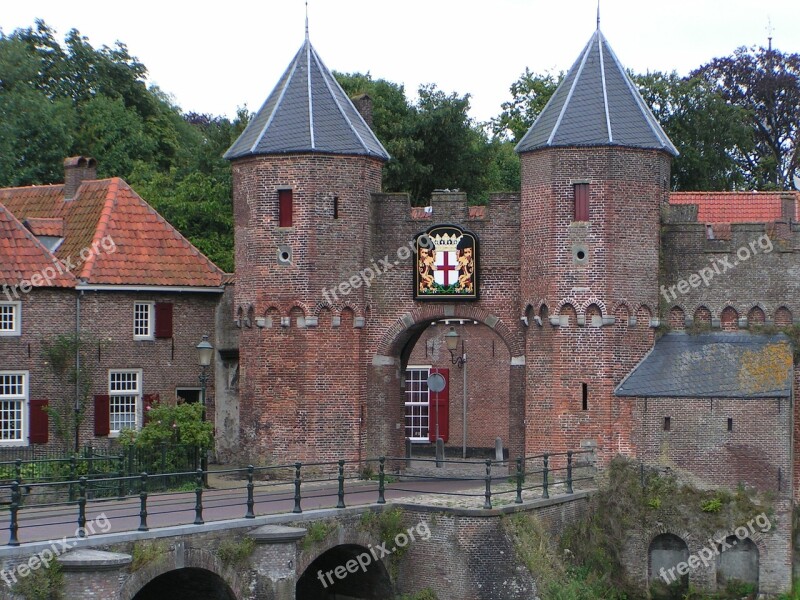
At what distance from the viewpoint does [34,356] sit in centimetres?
3086

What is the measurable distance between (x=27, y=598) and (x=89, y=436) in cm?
1197

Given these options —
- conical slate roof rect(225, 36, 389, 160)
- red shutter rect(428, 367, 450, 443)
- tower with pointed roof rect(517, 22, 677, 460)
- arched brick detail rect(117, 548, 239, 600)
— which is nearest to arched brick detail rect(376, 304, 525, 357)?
tower with pointed roof rect(517, 22, 677, 460)

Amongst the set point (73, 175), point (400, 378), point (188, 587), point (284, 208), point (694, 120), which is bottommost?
point (188, 587)

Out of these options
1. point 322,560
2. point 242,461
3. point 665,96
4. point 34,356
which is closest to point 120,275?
point 34,356

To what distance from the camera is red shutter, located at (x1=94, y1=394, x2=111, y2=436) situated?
103 ft

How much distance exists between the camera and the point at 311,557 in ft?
78.6

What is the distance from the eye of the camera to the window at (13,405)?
3044 cm

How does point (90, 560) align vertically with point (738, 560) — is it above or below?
above

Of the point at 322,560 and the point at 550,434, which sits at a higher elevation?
the point at 550,434

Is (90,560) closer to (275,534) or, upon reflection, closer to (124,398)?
(275,534)

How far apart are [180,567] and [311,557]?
9.38 ft

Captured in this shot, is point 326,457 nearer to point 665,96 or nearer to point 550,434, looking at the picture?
point 550,434

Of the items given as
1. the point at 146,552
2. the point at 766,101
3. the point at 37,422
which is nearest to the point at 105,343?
the point at 37,422

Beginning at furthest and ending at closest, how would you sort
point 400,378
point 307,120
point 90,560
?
point 400,378 < point 307,120 < point 90,560
